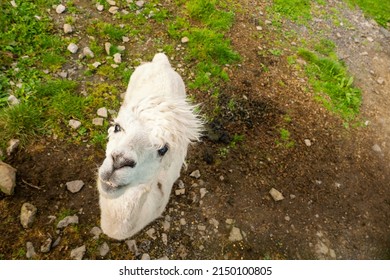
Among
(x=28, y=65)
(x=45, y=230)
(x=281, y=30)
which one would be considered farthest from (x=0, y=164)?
(x=281, y=30)

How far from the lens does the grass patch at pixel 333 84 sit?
8.05 m

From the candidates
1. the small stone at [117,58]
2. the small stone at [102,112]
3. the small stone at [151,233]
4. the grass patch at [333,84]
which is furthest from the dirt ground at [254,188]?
the small stone at [117,58]

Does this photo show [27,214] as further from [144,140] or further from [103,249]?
[144,140]

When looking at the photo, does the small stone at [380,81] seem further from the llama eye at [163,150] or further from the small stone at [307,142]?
the llama eye at [163,150]

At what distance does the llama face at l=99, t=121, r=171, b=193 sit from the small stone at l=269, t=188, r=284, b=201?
3220 mm

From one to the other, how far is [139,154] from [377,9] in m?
11.3

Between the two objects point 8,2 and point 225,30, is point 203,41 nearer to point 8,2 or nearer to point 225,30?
point 225,30

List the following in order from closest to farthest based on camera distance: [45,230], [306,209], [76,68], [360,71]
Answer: [45,230] < [306,209] < [76,68] < [360,71]

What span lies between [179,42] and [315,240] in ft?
17.4

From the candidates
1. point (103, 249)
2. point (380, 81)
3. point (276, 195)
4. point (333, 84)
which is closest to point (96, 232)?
point (103, 249)

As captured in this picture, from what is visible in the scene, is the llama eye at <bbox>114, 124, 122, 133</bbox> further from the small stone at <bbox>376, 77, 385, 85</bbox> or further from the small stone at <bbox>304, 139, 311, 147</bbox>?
the small stone at <bbox>376, 77, 385, 85</bbox>

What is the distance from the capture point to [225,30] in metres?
8.55

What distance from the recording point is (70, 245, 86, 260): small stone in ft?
15.8

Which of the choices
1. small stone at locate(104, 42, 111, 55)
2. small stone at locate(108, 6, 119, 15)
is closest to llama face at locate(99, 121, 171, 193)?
small stone at locate(104, 42, 111, 55)
